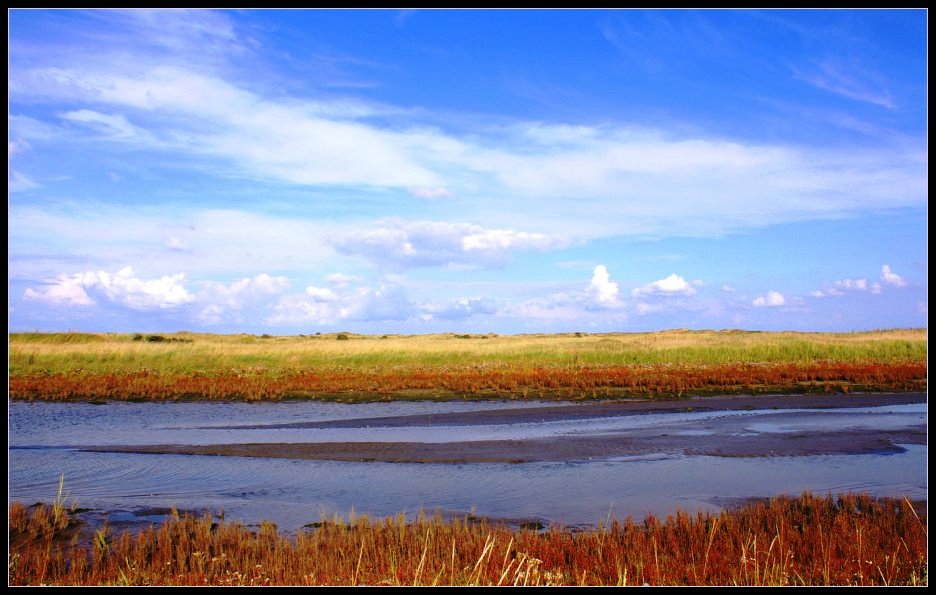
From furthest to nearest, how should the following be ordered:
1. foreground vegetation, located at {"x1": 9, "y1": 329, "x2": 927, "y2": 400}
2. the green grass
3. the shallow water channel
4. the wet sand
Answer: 1. the green grass
2. foreground vegetation, located at {"x1": 9, "y1": 329, "x2": 927, "y2": 400}
3. the wet sand
4. the shallow water channel

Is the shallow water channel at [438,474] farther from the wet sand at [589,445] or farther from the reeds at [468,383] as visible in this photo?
the reeds at [468,383]

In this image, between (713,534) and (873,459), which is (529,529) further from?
(873,459)

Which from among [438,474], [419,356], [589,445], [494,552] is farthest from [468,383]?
[494,552]

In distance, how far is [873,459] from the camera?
17.2 m

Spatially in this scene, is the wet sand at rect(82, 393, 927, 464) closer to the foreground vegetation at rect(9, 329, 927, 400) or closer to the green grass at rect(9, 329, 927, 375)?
the foreground vegetation at rect(9, 329, 927, 400)

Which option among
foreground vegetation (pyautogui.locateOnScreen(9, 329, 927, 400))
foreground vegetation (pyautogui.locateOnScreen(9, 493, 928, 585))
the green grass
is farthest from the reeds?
foreground vegetation (pyautogui.locateOnScreen(9, 493, 928, 585))

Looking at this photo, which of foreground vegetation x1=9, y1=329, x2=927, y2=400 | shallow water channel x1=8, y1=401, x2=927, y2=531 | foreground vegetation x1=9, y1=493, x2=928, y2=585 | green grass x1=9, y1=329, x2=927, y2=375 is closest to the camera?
foreground vegetation x1=9, y1=493, x2=928, y2=585

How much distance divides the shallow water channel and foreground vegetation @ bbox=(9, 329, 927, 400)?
28.1 feet

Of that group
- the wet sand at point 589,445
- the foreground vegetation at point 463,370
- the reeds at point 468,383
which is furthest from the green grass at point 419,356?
the wet sand at point 589,445

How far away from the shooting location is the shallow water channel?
1326 cm

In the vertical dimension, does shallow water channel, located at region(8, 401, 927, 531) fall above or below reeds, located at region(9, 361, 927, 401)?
below

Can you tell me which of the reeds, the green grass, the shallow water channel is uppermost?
the green grass

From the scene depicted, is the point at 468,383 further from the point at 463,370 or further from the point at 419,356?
the point at 419,356

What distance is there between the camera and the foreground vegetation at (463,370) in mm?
33375
